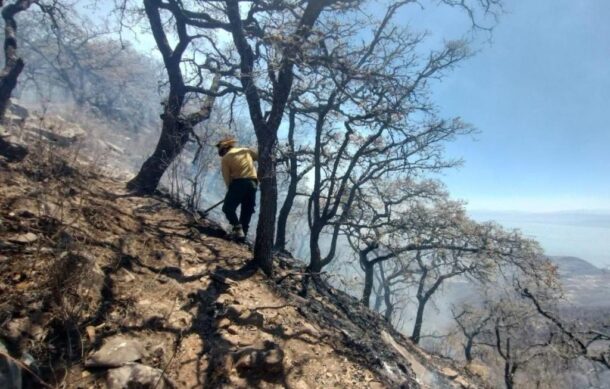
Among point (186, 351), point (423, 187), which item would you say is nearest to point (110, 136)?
point (423, 187)

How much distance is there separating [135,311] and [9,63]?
7641 mm

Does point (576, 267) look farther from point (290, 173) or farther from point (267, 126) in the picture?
point (267, 126)

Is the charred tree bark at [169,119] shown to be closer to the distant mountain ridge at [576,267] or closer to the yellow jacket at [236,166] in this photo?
the yellow jacket at [236,166]

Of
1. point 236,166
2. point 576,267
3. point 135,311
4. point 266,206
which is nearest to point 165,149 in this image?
point 236,166

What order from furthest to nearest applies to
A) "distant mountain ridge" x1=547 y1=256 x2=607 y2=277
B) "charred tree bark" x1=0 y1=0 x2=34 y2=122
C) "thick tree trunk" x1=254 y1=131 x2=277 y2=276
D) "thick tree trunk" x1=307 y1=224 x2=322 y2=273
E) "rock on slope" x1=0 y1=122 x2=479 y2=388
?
"distant mountain ridge" x1=547 y1=256 x2=607 y2=277, "thick tree trunk" x1=307 y1=224 x2=322 y2=273, "charred tree bark" x1=0 y1=0 x2=34 y2=122, "thick tree trunk" x1=254 y1=131 x2=277 y2=276, "rock on slope" x1=0 y1=122 x2=479 y2=388

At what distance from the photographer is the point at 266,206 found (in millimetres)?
5418

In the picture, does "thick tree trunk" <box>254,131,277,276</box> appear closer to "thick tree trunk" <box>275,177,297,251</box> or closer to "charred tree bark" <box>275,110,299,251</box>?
"charred tree bark" <box>275,110,299,251</box>

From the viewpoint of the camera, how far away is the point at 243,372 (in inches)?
122

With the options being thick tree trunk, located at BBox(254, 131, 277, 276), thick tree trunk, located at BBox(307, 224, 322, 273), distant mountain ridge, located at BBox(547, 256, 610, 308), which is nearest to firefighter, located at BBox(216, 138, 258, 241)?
thick tree trunk, located at BBox(254, 131, 277, 276)

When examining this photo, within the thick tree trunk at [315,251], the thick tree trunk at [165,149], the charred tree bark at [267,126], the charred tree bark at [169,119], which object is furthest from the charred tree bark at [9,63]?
the thick tree trunk at [315,251]

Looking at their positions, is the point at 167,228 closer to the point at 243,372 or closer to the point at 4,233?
the point at 4,233

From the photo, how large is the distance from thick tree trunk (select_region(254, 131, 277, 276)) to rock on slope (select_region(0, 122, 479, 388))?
0.31 metres

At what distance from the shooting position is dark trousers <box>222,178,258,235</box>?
5.91 m

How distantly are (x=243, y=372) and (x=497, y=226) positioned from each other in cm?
1117
